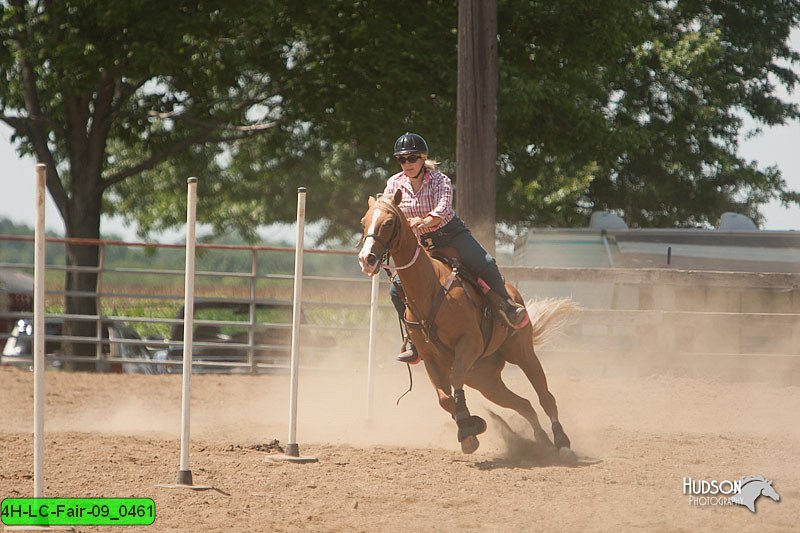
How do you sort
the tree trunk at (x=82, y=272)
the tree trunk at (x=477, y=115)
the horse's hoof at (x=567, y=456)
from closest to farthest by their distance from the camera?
the horse's hoof at (x=567, y=456) → the tree trunk at (x=477, y=115) → the tree trunk at (x=82, y=272)

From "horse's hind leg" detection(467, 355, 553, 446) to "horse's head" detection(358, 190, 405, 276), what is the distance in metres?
1.63

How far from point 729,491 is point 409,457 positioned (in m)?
2.44

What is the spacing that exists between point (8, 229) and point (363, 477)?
99366 mm

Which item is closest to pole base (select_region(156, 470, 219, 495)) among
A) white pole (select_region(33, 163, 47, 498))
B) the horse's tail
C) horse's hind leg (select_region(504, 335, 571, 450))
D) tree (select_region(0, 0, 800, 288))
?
white pole (select_region(33, 163, 47, 498))

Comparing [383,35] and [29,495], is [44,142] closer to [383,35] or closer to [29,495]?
[383,35]

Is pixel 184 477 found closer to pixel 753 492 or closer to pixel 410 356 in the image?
pixel 410 356

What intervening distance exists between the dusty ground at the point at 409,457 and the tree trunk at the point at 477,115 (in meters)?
2.20

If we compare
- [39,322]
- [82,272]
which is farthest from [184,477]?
[82,272]

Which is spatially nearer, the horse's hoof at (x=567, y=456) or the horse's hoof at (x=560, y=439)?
the horse's hoof at (x=567, y=456)

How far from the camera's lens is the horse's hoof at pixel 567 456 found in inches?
301

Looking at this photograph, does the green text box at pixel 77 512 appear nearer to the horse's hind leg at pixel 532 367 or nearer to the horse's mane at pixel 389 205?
the horse's mane at pixel 389 205

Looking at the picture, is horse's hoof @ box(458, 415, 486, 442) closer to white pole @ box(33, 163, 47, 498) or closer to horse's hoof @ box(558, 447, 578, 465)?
horse's hoof @ box(558, 447, 578, 465)

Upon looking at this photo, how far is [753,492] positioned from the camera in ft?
19.9

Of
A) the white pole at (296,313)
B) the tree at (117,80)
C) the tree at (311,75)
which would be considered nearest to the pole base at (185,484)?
the white pole at (296,313)
